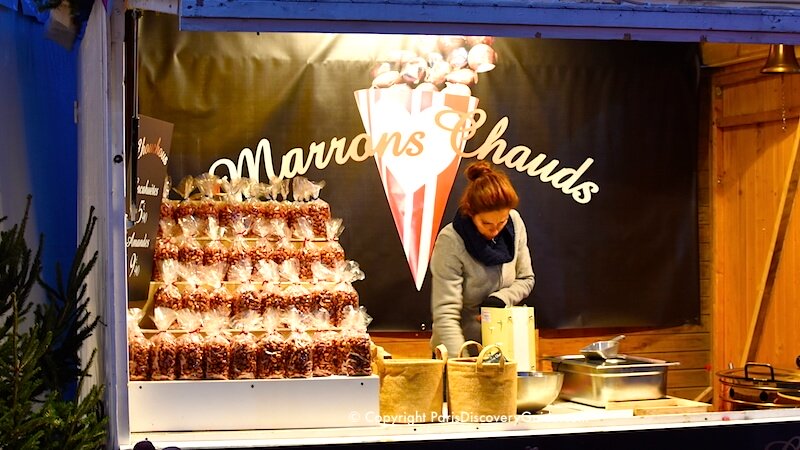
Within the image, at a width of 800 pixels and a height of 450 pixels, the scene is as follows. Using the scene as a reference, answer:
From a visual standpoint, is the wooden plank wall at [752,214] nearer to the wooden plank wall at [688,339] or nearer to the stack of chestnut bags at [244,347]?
the wooden plank wall at [688,339]

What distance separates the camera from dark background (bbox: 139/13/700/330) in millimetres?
5957

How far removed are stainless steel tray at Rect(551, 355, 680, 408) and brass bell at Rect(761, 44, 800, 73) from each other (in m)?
1.87

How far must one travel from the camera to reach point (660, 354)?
6.71 m

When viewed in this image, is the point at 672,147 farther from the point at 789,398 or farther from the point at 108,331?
the point at 108,331

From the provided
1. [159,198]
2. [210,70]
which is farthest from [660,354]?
[159,198]

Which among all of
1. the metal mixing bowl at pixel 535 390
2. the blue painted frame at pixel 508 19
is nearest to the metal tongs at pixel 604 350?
the metal mixing bowl at pixel 535 390

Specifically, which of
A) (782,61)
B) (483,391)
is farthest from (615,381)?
(782,61)

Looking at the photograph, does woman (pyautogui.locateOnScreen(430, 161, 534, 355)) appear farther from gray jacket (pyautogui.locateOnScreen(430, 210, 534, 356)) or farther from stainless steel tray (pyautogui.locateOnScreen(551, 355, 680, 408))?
stainless steel tray (pyautogui.locateOnScreen(551, 355, 680, 408))

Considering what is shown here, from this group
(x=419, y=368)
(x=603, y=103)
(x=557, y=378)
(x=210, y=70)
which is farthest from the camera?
(x=603, y=103)

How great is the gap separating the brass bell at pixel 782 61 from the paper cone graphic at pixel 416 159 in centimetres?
176

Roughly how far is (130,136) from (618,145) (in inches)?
154

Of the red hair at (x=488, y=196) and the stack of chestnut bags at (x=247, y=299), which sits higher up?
the red hair at (x=488, y=196)

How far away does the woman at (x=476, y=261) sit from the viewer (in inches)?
199

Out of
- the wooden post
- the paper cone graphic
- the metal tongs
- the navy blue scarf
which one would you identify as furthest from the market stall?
the paper cone graphic
